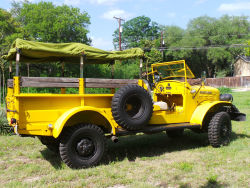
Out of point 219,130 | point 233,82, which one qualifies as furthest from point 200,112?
point 233,82

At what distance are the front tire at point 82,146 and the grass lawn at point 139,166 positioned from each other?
0.59 feet

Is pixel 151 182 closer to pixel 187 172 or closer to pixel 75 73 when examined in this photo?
pixel 187 172

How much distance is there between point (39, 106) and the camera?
511 cm

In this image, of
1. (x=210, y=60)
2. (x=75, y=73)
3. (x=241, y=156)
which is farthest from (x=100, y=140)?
(x=210, y=60)

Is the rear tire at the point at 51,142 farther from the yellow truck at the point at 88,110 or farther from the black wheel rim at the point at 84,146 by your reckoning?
the black wheel rim at the point at 84,146

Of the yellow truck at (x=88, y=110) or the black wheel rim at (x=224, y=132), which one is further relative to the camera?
the black wheel rim at (x=224, y=132)

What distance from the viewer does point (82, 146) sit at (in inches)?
208

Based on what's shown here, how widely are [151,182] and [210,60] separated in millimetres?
59886

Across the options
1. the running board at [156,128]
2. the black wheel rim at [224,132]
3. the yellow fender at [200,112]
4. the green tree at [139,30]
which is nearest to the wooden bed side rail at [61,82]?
the running board at [156,128]

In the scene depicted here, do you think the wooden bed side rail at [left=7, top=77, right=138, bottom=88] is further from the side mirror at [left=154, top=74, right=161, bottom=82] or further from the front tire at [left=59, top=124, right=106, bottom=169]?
the side mirror at [left=154, top=74, right=161, bottom=82]

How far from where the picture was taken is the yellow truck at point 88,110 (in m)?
5.04

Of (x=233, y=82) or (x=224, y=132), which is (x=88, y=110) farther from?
(x=233, y=82)

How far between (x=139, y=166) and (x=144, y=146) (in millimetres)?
1761

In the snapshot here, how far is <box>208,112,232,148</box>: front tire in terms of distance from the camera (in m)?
6.76
